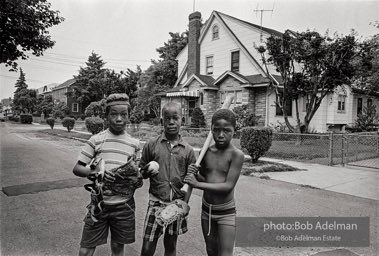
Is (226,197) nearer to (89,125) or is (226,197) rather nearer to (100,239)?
(100,239)

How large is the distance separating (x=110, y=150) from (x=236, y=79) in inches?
748

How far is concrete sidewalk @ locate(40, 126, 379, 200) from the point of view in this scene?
22.2 feet

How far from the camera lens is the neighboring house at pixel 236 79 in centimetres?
2014

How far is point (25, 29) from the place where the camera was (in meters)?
10.8

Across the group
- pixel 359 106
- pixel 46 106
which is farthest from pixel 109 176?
pixel 46 106

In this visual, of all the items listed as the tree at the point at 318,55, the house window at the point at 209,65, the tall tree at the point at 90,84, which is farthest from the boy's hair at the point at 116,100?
the tall tree at the point at 90,84

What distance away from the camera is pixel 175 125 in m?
2.56

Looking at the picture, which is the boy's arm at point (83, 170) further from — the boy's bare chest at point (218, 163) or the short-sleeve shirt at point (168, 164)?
the boy's bare chest at point (218, 163)

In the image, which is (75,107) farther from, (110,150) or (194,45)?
(110,150)

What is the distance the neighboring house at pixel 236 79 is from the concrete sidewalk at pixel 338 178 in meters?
9.63

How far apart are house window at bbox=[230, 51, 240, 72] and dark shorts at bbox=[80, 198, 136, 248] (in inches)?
816

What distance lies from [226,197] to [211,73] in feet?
73.6

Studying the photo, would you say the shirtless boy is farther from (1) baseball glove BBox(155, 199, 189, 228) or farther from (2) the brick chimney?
(2) the brick chimney

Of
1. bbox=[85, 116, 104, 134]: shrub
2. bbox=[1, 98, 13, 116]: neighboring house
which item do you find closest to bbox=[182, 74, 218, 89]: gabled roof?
bbox=[85, 116, 104, 134]: shrub
